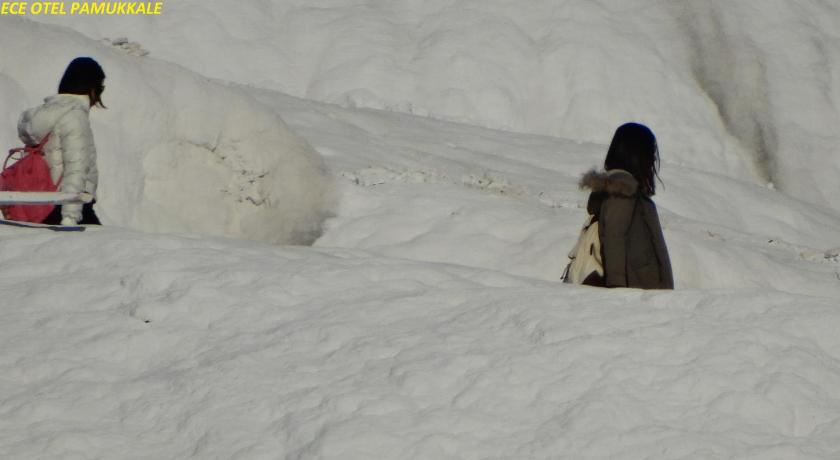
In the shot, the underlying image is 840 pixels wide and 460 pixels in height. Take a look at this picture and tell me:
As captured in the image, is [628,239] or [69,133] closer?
[628,239]

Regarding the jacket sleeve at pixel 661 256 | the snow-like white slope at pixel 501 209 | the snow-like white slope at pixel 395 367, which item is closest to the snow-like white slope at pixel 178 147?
the snow-like white slope at pixel 501 209

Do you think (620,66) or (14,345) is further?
(620,66)

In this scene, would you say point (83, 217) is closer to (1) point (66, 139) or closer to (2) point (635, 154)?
(1) point (66, 139)

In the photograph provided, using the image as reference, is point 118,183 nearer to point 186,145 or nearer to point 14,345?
point 186,145

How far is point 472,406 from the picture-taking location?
385 centimetres

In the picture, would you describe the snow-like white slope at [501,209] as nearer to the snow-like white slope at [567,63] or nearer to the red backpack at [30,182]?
the red backpack at [30,182]

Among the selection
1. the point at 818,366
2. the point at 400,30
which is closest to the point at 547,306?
the point at 818,366

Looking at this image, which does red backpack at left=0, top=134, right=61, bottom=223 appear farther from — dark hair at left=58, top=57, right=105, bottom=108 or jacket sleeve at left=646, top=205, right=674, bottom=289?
jacket sleeve at left=646, top=205, right=674, bottom=289

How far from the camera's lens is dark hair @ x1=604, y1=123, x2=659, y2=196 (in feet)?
17.4

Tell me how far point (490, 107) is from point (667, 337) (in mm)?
15184

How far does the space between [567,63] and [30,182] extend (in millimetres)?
14644

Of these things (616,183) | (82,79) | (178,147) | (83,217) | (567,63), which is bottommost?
(83,217)

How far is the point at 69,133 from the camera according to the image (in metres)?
6.11

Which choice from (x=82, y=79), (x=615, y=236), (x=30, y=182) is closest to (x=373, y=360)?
(x=615, y=236)
